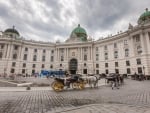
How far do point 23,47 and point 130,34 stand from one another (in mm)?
52701

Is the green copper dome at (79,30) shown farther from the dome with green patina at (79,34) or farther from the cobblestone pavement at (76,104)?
the cobblestone pavement at (76,104)

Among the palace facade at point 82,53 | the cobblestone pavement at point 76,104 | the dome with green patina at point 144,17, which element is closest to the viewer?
the cobblestone pavement at point 76,104

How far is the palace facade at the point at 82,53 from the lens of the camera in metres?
41.8

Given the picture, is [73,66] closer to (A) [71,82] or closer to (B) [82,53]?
(B) [82,53]

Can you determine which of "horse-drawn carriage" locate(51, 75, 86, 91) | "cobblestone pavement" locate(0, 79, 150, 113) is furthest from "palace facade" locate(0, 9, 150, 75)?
"cobblestone pavement" locate(0, 79, 150, 113)

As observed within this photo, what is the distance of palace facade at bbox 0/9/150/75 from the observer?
41.8 m

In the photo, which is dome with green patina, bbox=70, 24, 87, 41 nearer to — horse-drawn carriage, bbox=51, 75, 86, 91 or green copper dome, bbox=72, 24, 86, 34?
green copper dome, bbox=72, 24, 86, 34

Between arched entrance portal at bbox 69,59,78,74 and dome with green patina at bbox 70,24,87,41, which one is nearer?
arched entrance portal at bbox 69,59,78,74

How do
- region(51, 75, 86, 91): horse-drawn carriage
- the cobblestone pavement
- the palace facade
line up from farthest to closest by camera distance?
the palace facade → region(51, 75, 86, 91): horse-drawn carriage → the cobblestone pavement

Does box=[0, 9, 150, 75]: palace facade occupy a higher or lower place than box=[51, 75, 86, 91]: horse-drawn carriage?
higher

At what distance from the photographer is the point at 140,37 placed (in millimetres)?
41250

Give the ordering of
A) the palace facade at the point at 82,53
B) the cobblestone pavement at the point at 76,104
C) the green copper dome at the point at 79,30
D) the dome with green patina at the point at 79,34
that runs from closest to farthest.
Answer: the cobblestone pavement at the point at 76,104 → the palace facade at the point at 82,53 → the dome with green patina at the point at 79,34 → the green copper dome at the point at 79,30

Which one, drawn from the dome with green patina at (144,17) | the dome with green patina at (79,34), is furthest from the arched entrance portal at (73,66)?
the dome with green patina at (144,17)

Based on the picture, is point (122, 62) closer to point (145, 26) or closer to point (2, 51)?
point (145, 26)
